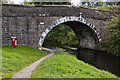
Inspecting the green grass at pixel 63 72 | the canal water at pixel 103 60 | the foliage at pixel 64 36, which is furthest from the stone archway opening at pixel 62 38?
the green grass at pixel 63 72

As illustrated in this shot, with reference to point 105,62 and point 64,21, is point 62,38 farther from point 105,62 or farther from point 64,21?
point 105,62

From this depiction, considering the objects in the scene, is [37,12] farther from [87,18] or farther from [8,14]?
[87,18]

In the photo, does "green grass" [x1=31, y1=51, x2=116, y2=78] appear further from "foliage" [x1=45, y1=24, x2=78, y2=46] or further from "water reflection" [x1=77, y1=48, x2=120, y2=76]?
"foliage" [x1=45, y1=24, x2=78, y2=46]

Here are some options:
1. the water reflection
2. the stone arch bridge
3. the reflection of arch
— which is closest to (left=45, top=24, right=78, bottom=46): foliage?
the reflection of arch

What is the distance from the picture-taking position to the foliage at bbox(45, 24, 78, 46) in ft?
101

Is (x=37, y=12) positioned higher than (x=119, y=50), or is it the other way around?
(x=37, y=12)

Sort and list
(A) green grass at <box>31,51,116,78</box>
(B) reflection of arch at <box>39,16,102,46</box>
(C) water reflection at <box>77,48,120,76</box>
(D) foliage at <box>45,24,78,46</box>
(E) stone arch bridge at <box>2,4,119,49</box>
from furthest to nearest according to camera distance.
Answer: (D) foliage at <box>45,24,78,46</box>, (B) reflection of arch at <box>39,16,102,46</box>, (E) stone arch bridge at <box>2,4,119,49</box>, (C) water reflection at <box>77,48,120,76</box>, (A) green grass at <box>31,51,116,78</box>

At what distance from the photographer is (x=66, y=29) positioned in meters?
37.0

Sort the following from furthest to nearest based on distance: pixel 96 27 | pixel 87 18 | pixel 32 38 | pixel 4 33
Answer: pixel 96 27
pixel 87 18
pixel 32 38
pixel 4 33

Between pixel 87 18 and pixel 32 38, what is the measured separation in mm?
9429

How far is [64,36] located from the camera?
35.1m

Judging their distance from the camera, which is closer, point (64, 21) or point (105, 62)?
point (105, 62)

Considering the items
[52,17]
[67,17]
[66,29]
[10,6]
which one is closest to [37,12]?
[52,17]

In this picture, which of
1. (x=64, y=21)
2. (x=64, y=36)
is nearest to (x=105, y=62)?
(x=64, y=21)
